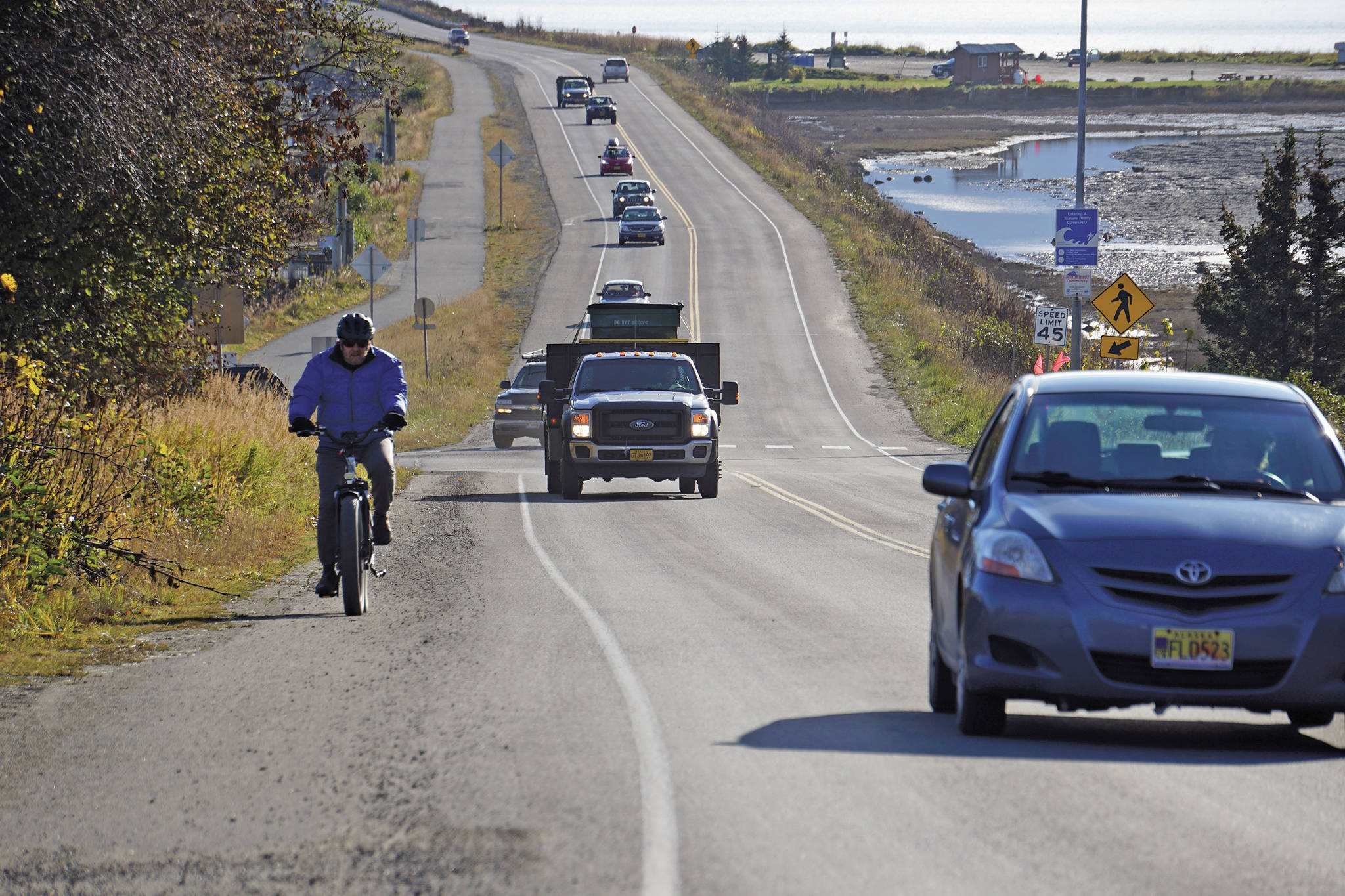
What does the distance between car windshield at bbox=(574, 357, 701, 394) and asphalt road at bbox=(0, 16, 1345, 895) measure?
26.5 ft

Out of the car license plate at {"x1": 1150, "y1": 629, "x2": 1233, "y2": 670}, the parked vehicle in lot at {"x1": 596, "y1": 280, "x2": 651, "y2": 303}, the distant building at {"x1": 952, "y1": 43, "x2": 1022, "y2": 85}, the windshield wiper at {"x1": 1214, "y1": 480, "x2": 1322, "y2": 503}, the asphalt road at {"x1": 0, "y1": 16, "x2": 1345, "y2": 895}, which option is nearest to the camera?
the asphalt road at {"x1": 0, "y1": 16, "x2": 1345, "y2": 895}

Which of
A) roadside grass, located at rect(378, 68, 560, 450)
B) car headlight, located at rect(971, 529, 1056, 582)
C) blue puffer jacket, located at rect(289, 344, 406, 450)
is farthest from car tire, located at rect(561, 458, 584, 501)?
car headlight, located at rect(971, 529, 1056, 582)

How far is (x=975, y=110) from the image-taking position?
15812 cm

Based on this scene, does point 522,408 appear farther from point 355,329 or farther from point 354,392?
point 355,329

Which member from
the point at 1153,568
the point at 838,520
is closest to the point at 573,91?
the point at 838,520

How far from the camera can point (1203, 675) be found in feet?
22.4

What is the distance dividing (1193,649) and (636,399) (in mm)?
15898

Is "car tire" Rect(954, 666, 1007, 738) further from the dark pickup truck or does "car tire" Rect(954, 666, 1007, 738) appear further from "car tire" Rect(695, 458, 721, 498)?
"car tire" Rect(695, 458, 721, 498)

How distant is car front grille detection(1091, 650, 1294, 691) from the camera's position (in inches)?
269

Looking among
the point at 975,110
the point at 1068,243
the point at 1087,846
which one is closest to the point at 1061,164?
the point at 975,110

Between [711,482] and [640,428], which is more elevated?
[640,428]

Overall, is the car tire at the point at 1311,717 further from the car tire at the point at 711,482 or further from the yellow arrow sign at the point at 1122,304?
the yellow arrow sign at the point at 1122,304

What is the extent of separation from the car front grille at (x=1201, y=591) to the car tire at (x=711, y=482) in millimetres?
16065

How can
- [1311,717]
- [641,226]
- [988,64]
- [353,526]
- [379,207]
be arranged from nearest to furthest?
[1311,717] → [353,526] → [641,226] → [379,207] → [988,64]
